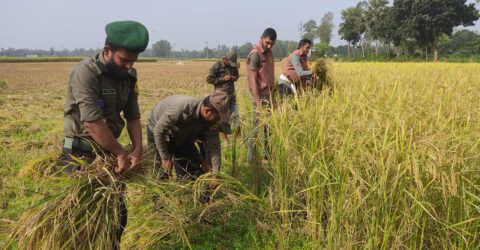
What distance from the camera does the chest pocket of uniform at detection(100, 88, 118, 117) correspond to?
179cm

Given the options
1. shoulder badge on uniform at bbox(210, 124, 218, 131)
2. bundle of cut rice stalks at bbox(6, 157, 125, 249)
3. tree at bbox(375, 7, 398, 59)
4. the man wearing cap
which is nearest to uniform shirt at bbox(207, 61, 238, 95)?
the man wearing cap

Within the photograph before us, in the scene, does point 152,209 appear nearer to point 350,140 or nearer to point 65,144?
point 65,144

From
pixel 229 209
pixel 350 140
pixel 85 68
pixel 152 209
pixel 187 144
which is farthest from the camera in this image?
pixel 187 144

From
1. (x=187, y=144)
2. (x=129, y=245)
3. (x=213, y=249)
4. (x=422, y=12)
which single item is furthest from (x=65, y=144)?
(x=422, y=12)

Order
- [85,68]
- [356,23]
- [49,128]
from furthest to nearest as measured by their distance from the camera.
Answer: [356,23] → [49,128] → [85,68]

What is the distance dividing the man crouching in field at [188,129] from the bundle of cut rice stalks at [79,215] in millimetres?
639

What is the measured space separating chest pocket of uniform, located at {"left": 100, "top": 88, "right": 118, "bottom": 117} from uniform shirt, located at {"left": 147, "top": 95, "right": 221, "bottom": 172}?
0.56m

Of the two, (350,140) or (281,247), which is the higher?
(350,140)

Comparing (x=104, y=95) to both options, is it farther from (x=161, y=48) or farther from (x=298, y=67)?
(x=161, y=48)

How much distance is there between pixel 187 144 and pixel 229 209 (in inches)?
29.8

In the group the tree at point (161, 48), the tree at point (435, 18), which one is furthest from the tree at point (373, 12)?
the tree at point (161, 48)

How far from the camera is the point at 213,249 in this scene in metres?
2.41

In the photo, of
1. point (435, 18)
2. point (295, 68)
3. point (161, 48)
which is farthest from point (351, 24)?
point (161, 48)

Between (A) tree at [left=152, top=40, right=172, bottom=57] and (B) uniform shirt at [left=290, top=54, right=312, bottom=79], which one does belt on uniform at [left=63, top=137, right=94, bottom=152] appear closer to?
(B) uniform shirt at [left=290, top=54, right=312, bottom=79]
